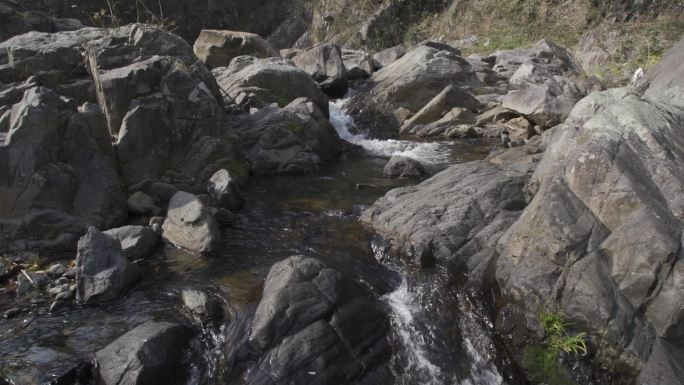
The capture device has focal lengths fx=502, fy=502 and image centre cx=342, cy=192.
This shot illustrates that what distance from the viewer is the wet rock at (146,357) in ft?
20.3

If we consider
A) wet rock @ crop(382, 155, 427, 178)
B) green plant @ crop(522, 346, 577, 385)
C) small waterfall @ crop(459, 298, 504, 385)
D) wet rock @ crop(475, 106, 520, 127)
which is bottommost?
wet rock @ crop(475, 106, 520, 127)

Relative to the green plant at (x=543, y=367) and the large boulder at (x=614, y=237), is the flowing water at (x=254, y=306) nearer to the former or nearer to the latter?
A: the green plant at (x=543, y=367)

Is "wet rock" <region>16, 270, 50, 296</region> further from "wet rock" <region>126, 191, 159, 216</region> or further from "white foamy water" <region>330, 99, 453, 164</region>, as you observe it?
"white foamy water" <region>330, 99, 453, 164</region>

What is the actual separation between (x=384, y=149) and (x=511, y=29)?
17.4 m

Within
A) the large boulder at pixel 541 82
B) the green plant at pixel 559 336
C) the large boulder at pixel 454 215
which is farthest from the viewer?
the large boulder at pixel 541 82

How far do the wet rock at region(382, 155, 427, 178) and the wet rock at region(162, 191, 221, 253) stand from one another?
5629mm

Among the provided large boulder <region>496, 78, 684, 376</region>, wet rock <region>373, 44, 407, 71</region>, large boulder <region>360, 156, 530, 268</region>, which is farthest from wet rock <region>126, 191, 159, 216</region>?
wet rock <region>373, 44, 407, 71</region>

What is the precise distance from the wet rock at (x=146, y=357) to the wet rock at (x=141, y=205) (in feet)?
16.1

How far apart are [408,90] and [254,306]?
596 inches

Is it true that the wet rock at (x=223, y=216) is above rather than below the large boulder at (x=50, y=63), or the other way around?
below

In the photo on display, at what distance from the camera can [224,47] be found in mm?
22984

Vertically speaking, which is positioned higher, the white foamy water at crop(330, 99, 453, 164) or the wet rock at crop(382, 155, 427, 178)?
the wet rock at crop(382, 155, 427, 178)

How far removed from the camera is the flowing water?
681 centimetres

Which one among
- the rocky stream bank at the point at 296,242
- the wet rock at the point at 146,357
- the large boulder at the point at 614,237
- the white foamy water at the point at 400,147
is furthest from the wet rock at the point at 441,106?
the wet rock at the point at 146,357
